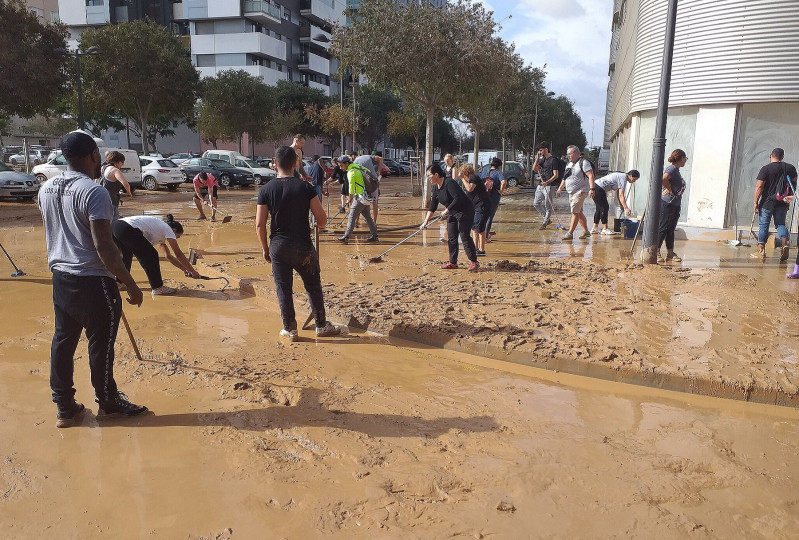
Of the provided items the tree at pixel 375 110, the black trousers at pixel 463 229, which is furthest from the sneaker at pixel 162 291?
the tree at pixel 375 110

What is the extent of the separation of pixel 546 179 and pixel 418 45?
6315mm

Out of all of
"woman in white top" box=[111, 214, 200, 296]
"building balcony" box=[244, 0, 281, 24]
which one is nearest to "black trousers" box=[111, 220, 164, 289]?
"woman in white top" box=[111, 214, 200, 296]

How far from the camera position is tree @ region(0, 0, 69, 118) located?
21812 mm

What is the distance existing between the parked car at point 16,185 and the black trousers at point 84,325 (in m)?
19.0

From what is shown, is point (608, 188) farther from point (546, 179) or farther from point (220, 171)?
point (220, 171)

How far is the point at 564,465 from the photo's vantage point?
3.37 m

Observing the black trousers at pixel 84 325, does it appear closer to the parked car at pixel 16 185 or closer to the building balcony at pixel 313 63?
the parked car at pixel 16 185

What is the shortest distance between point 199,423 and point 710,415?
359cm

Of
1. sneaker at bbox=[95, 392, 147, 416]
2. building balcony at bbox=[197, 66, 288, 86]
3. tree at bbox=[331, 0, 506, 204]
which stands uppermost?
building balcony at bbox=[197, 66, 288, 86]

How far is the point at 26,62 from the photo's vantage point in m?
22.1

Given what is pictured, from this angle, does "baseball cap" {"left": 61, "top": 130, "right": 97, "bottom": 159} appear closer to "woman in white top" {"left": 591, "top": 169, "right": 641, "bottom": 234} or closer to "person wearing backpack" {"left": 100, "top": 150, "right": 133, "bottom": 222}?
"person wearing backpack" {"left": 100, "top": 150, "right": 133, "bottom": 222}

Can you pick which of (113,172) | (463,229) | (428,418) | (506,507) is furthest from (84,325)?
(463,229)

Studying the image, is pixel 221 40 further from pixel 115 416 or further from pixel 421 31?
pixel 115 416

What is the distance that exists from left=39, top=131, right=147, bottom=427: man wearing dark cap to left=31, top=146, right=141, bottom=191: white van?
19.2 metres
